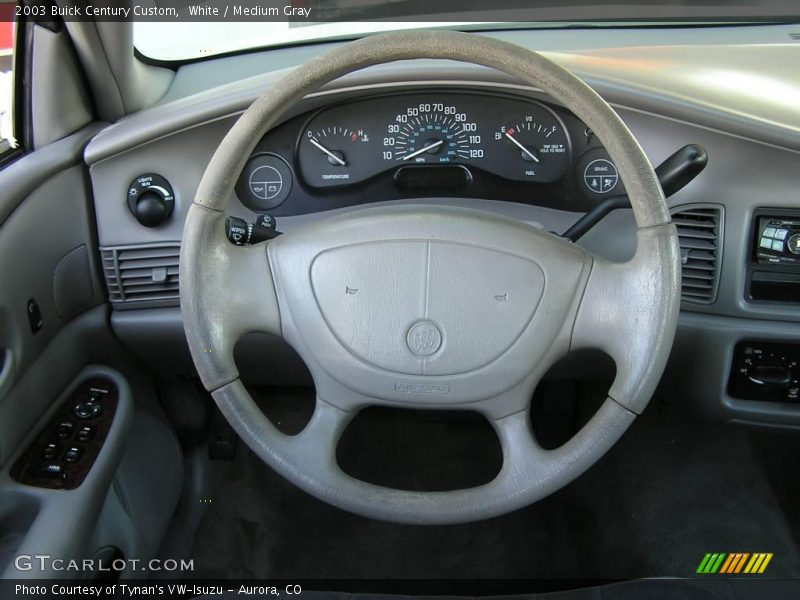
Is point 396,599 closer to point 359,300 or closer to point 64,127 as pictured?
point 359,300

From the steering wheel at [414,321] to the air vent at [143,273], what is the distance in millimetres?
525

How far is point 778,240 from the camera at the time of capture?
4.82ft

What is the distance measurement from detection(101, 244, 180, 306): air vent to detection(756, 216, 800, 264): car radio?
1.16 meters

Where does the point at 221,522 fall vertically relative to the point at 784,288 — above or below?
below

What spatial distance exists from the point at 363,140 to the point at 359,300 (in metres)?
0.54

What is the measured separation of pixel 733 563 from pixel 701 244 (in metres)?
0.82

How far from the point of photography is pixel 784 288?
59.1 inches

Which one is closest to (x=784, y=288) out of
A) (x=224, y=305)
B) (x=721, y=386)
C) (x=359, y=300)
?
(x=721, y=386)

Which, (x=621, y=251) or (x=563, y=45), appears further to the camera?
(x=563, y=45)

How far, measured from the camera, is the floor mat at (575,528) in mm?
1858

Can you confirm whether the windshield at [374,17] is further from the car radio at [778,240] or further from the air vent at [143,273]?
the car radio at [778,240]

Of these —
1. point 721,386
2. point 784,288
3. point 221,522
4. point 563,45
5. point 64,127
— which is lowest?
point 221,522

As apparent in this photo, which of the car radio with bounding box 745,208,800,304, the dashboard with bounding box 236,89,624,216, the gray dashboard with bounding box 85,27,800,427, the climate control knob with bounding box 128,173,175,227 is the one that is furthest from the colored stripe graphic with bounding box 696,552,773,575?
the climate control knob with bounding box 128,173,175,227

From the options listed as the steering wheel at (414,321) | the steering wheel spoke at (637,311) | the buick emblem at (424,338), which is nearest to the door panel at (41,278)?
the steering wheel at (414,321)
